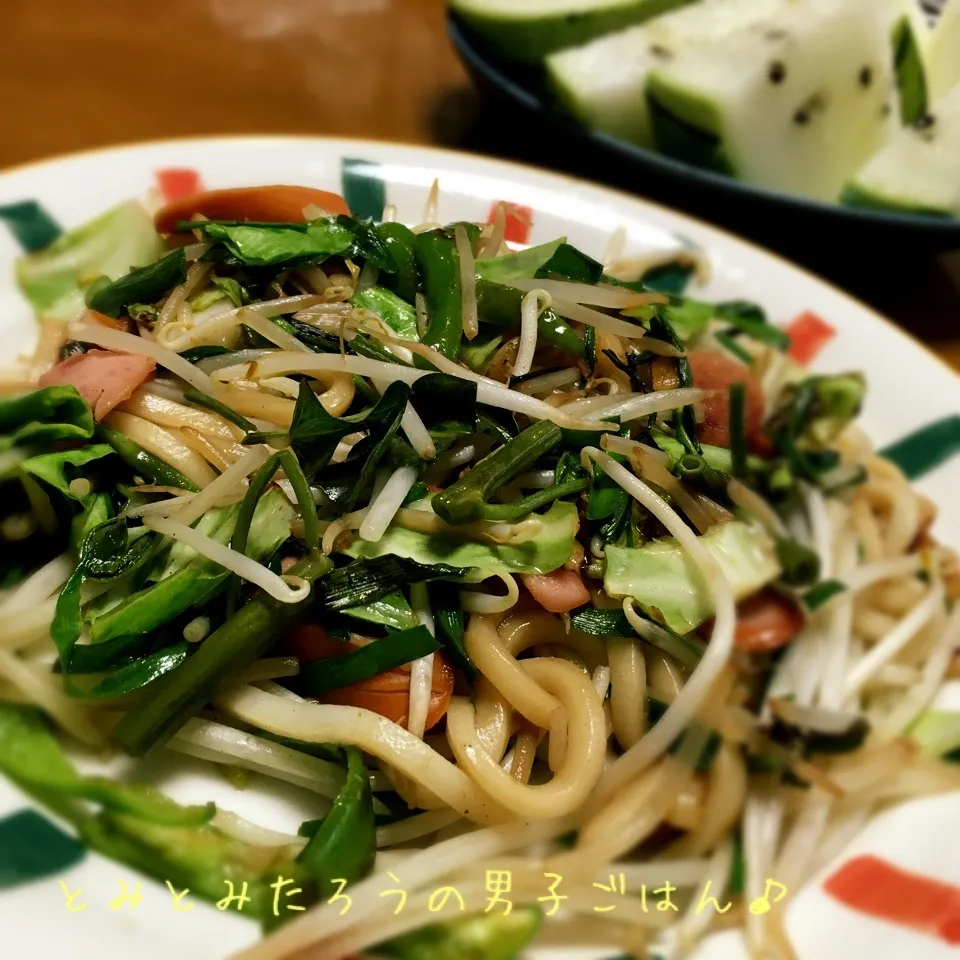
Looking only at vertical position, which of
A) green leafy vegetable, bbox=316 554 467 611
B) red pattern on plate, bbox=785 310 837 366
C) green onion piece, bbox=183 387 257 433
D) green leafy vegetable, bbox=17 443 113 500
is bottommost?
green leafy vegetable, bbox=316 554 467 611

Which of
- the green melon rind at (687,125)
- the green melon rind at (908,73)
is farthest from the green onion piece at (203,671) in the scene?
the green melon rind at (908,73)

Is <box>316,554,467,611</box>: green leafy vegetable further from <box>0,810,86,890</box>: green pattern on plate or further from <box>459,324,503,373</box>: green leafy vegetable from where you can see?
<box>0,810,86,890</box>: green pattern on plate

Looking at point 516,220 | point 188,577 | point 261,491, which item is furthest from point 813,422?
point 188,577

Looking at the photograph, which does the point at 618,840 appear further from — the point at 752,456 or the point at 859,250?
the point at 859,250

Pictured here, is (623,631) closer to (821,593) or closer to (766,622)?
(766,622)

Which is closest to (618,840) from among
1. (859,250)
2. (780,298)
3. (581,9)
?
(780,298)

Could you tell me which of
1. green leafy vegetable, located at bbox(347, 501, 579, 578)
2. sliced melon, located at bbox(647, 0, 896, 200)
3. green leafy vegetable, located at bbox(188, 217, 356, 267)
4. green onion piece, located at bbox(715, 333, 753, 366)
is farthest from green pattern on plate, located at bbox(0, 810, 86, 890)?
sliced melon, located at bbox(647, 0, 896, 200)

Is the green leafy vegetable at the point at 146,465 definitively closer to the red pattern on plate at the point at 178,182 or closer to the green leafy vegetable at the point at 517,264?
the green leafy vegetable at the point at 517,264
